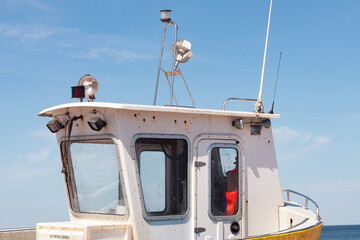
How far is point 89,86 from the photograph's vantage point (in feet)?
25.5

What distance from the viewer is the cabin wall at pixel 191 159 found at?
7.25 m

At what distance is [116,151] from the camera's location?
7.31 m

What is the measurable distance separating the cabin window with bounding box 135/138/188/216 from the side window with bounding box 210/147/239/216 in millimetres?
426

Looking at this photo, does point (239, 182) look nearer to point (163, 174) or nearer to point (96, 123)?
point (163, 174)

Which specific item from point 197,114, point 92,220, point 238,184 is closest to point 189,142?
point 197,114

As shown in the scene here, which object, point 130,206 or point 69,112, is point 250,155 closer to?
point 130,206

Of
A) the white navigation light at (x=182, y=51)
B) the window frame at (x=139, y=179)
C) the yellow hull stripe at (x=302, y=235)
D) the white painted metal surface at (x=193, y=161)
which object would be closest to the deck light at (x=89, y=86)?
the white painted metal surface at (x=193, y=161)

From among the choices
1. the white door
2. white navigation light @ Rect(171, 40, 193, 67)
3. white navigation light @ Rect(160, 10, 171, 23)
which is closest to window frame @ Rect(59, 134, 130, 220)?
the white door

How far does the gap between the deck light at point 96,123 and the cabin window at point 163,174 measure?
472 millimetres

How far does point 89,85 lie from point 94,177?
118cm

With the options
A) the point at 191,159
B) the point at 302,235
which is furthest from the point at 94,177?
the point at 302,235

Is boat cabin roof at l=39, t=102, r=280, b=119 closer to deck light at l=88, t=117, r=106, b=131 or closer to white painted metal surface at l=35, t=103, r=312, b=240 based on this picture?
white painted metal surface at l=35, t=103, r=312, b=240

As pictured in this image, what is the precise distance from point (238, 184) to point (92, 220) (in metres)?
1.98

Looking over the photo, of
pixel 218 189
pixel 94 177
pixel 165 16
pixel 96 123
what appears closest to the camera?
pixel 96 123
